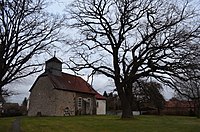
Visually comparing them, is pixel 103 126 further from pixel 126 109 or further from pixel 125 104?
pixel 126 109

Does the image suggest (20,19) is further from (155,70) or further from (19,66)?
(155,70)

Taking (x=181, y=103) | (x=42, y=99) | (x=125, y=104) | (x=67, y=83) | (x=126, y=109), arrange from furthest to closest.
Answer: (x=181, y=103) < (x=67, y=83) < (x=42, y=99) < (x=126, y=109) < (x=125, y=104)

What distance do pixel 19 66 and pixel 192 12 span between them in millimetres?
17991

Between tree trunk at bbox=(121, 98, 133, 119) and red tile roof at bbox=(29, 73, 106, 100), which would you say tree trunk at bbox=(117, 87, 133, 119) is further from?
red tile roof at bbox=(29, 73, 106, 100)

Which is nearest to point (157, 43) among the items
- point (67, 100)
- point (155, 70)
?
point (155, 70)

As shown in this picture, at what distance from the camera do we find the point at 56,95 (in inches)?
2032

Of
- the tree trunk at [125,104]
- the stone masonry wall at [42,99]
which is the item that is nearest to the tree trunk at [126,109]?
the tree trunk at [125,104]

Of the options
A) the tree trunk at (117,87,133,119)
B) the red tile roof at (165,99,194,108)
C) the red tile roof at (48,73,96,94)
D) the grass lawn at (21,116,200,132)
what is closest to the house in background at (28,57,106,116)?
the red tile roof at (48,73,96,94)

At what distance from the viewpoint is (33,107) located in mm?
53844

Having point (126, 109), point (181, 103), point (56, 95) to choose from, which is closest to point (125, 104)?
point (126, 109)

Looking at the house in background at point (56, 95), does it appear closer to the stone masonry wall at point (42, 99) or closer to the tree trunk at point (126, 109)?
the stone masonry wall at point (42, 99)

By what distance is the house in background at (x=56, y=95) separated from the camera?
51562 mm

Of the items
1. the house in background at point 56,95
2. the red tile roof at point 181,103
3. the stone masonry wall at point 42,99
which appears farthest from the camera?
the red tile roof at point 181,103

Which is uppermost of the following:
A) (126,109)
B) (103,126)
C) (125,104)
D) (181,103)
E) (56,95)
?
(56,95)
